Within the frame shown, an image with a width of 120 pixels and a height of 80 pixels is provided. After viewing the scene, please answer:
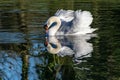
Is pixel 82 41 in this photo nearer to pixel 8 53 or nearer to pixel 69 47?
pixel 69 47

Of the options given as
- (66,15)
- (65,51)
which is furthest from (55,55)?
(66,15)

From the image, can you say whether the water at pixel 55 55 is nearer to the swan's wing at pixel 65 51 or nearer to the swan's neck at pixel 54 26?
the swan's wing at pixel 65 51

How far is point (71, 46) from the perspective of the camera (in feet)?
50.8

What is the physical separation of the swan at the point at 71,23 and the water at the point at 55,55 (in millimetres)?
339

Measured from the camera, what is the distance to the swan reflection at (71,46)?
1443cm

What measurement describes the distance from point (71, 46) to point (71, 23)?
2.50m

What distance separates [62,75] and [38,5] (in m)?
14.7

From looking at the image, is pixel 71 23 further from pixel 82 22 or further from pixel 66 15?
pixel 82 22

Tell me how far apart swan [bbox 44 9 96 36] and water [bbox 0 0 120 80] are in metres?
0.34

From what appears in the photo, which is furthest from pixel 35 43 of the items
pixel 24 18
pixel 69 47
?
pixel 24 18

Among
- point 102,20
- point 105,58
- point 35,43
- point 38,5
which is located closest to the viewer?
point 105,58

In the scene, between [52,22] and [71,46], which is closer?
[71,46]

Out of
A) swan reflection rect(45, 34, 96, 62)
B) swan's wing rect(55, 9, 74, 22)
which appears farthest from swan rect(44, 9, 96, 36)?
swan reflection rect(45, 34, 96, 62)

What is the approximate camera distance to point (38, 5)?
1047 inches
